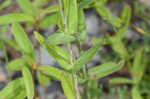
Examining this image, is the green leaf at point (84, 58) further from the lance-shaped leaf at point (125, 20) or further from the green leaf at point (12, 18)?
the lance-shaped leaf at point (125, 20)

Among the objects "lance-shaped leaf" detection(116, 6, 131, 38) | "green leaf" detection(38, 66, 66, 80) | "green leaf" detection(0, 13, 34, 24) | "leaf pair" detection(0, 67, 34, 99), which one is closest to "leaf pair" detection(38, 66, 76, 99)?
"green leaf" detection(38, 66, 66, 80)

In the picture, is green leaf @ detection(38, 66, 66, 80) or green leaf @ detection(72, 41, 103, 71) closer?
green leaf @ detection(72, 41, 103, 71)

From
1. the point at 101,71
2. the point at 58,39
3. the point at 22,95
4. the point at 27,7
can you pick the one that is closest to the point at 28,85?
the point at 22,95

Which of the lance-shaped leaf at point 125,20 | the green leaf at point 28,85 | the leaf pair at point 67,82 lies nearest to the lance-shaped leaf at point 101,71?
the leaf pair at point 67,82

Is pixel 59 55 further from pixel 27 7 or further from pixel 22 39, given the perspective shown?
pixel 27 7

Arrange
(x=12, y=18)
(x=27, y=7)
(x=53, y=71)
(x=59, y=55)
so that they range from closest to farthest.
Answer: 1. (x=59, y=55)
2. (x=53, y=71)
3. (x=12, y=18)
4. (x=27, y=7)

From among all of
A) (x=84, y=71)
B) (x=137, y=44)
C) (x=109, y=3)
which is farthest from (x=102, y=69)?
(x=109, y=3)

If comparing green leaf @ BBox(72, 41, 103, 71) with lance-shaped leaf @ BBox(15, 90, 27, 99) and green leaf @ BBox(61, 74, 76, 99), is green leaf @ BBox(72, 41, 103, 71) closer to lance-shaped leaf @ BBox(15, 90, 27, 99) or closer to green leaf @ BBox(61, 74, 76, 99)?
green leaf @ BBox(61, 74, 76, 99)
